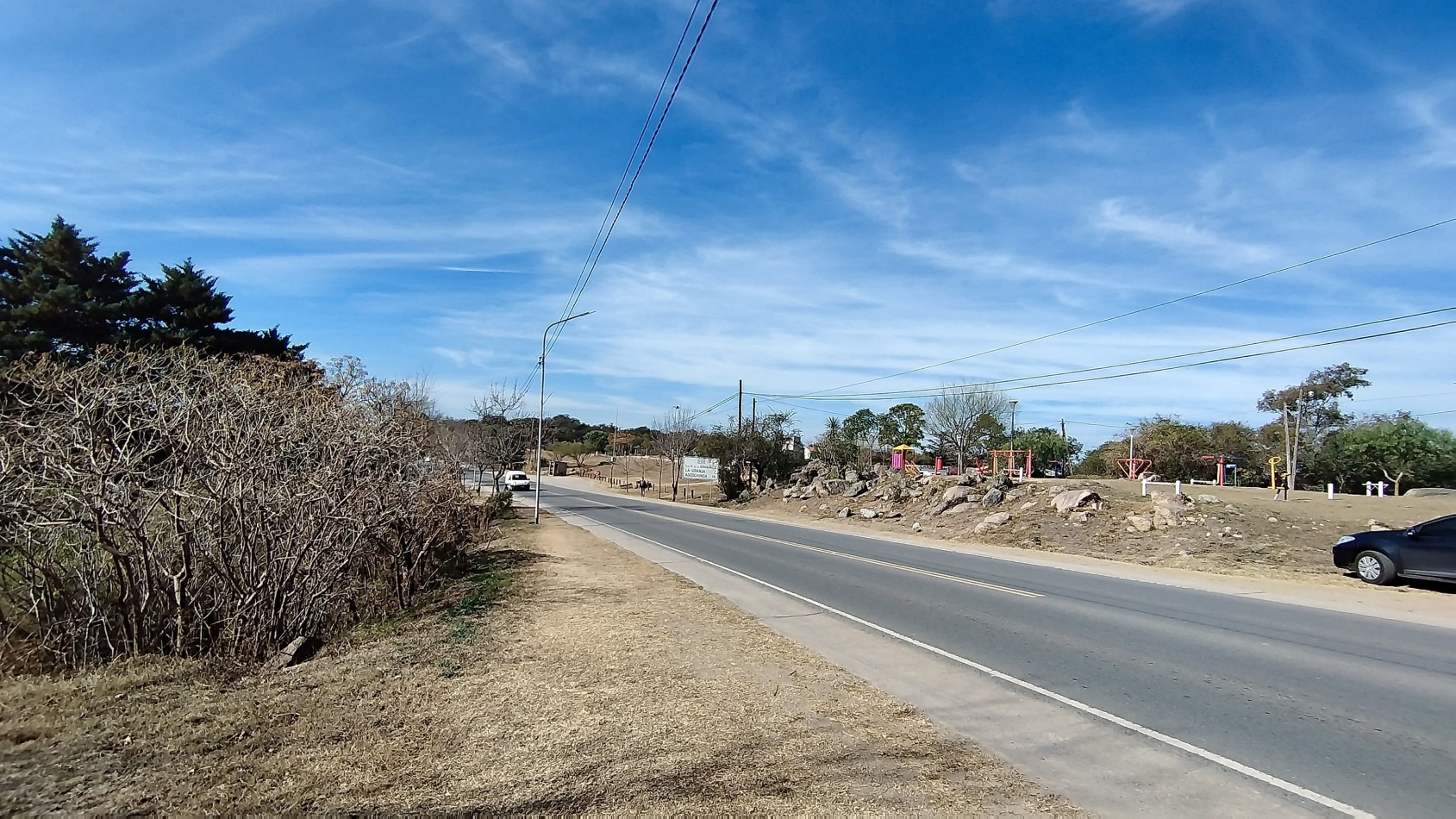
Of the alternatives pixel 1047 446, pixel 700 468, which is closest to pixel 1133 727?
pixel 700 468

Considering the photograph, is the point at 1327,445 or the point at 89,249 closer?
the point at 89,249

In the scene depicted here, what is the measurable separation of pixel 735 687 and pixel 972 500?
23623 millimetres

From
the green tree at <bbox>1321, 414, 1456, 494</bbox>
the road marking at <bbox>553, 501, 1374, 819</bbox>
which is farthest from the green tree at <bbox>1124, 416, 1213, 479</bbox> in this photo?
the road marking at <bbox>553, 501, 1374, 819</bbox>

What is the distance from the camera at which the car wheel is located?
1352cm

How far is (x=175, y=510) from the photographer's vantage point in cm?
746

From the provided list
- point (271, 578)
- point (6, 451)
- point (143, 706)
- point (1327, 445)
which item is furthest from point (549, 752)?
point (1327, 445)

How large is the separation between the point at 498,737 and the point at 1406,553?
15.9 metres

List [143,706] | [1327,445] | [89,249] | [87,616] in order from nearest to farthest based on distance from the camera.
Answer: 1. [143,706]
2. [87,616]
3. [89,249]
4. [1327,445]

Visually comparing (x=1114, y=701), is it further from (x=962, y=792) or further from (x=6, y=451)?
(x=6, y=451)

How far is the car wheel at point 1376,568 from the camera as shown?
1352 centimetres

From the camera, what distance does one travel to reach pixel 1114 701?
249 inches

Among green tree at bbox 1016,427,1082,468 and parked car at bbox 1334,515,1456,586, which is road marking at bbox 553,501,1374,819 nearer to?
parked car at bbox 1334,515,1456,586

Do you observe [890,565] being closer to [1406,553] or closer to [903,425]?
[1406,553]

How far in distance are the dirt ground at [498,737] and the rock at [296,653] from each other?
0.36 metres
